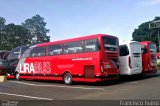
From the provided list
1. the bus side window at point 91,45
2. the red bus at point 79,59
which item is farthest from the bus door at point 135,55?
the bus side window at point 91,45

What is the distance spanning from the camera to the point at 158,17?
2960 inches

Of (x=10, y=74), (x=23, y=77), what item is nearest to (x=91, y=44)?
(x=23, y=77)

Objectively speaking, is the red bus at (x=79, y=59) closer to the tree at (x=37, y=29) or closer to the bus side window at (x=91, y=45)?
the bus side window at (x=91, y=45)

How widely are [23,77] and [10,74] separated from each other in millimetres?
1955

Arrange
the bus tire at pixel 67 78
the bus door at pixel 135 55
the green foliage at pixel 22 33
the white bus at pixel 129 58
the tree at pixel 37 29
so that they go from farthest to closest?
the tree at pixel 37 29 < the green foliage at pixel 22 33 < the bus door at pixel 135 55 < the white bus at pixel 129 58 < the bus tire at pixel 67 78

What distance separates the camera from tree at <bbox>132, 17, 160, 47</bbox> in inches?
2844

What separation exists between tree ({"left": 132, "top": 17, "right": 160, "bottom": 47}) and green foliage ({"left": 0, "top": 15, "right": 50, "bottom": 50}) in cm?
2343

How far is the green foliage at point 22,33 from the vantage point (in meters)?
75.6

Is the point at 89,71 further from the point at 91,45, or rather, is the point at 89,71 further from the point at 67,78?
the point at 67,78

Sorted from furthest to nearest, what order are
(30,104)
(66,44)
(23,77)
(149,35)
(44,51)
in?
(149,35), (23,77), (44,51), (66,44), (30,104)

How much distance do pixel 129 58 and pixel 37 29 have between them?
63.4m

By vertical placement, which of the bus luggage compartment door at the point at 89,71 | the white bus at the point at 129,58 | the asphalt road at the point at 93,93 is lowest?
the asphalt road at the point at 93,93

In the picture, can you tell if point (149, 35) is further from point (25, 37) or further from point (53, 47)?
point (53, 47)

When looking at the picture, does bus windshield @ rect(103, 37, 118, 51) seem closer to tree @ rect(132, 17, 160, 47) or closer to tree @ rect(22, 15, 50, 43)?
tree @ rect(132, 17, 160, 47)
